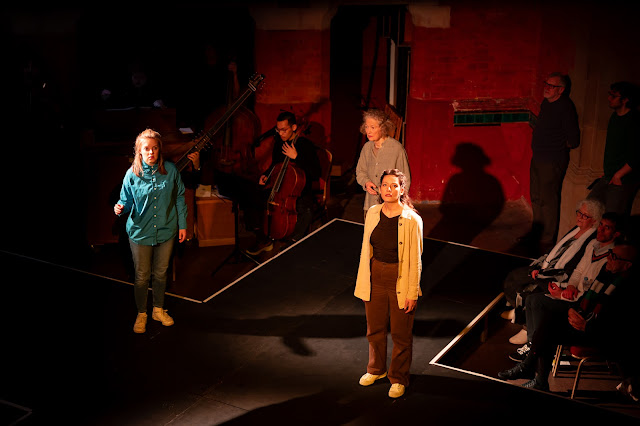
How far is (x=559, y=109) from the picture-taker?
7.53m

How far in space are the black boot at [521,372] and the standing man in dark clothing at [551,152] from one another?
259 centimetres

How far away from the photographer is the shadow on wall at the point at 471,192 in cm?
906

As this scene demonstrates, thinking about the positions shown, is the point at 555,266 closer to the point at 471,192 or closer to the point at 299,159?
the point at 299,159

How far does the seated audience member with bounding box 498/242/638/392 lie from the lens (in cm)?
533

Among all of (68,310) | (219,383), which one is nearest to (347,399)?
(219,383)

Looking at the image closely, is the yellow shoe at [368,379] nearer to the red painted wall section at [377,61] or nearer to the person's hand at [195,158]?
the person's hand at [195,158]

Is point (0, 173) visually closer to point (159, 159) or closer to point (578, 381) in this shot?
point (159, 159)

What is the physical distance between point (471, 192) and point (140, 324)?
4.57 m

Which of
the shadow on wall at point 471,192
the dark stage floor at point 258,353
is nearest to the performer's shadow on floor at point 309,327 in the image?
the dark stage floor at point 258,353

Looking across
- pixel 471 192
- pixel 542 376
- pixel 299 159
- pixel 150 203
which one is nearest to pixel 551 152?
pixel 471 192

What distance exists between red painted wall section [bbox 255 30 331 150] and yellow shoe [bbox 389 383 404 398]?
4361mm

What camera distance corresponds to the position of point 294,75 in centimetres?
902

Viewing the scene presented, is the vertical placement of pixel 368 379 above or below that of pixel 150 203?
below

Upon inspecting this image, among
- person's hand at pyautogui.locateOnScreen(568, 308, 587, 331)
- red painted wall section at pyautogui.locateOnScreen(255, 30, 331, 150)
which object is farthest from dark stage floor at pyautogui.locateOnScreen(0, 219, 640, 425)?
red painted wall section at pyautogui.locateOnScreen(255, 30, 331, 150)
